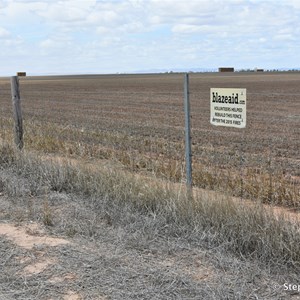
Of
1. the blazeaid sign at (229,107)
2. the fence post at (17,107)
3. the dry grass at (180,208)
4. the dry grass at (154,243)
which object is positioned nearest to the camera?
the dry grass at (154,243)

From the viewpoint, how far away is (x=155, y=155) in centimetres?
1169

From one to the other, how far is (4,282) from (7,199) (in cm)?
294

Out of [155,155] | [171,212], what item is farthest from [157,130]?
[171,212]

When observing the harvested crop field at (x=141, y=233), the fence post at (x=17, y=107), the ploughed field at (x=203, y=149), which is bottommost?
the ploughed field at (x=203, y=149)

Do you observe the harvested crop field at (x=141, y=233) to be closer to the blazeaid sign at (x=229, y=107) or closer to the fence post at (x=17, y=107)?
the fence post at (x=17, y=107)

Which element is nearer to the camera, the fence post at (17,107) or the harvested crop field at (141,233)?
the harvested crop field at (141,233)

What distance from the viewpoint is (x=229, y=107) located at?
5.65 m

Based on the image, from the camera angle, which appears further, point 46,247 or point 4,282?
point 46,247

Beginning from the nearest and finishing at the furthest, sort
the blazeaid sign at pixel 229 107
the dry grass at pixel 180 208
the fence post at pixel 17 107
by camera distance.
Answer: the dry grass at pixel 180 208
the blazeaid sign at pixel 229 107
the fence post at pixel 17 107

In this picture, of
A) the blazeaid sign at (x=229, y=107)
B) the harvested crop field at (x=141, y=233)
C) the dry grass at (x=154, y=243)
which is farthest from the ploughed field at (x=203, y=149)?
the blazeaid sign at (x=229, y=107)

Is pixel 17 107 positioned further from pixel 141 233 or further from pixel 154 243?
pixel 154 243

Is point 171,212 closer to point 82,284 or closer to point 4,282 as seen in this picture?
point 82,284

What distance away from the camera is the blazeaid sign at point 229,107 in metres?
5.46

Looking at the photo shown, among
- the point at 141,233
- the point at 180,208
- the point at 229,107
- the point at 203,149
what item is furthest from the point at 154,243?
the point at 203,149
